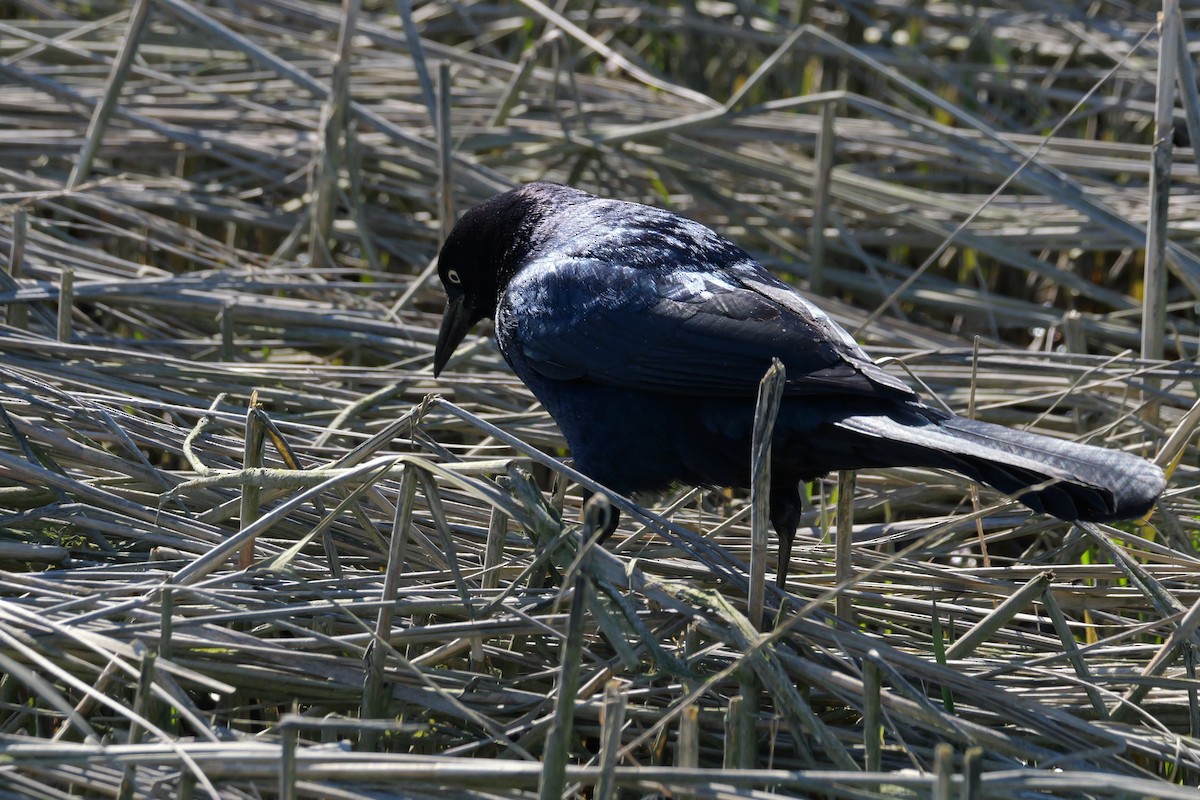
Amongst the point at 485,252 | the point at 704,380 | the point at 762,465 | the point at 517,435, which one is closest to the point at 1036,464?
the point at 762,465

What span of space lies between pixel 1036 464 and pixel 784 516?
0.92 metres

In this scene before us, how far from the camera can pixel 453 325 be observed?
4418 millimetres

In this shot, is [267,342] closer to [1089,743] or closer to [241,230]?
[241,230]

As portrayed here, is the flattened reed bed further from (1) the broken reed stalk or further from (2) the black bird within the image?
(2) the black bird

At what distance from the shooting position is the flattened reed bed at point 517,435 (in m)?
2.51

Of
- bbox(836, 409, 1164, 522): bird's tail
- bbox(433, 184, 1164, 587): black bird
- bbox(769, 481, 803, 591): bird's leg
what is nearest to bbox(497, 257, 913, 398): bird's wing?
bbox(433, 184, 1164, 587): black bird

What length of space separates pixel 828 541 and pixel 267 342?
7.06ft

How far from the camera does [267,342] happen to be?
4.71m

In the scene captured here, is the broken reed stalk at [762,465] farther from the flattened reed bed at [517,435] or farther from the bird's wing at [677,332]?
the bird's wing at [677,332]

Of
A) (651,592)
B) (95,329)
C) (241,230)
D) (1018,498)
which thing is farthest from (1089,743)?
(241,230)

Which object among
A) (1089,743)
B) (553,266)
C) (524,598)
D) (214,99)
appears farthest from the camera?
(214,99)

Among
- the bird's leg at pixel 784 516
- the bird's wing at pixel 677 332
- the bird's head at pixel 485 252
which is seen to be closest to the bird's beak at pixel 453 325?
the bird's head at pixel 485 252

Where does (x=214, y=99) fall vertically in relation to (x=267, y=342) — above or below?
above

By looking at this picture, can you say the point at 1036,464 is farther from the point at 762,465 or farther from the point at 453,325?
the point at 453,325
